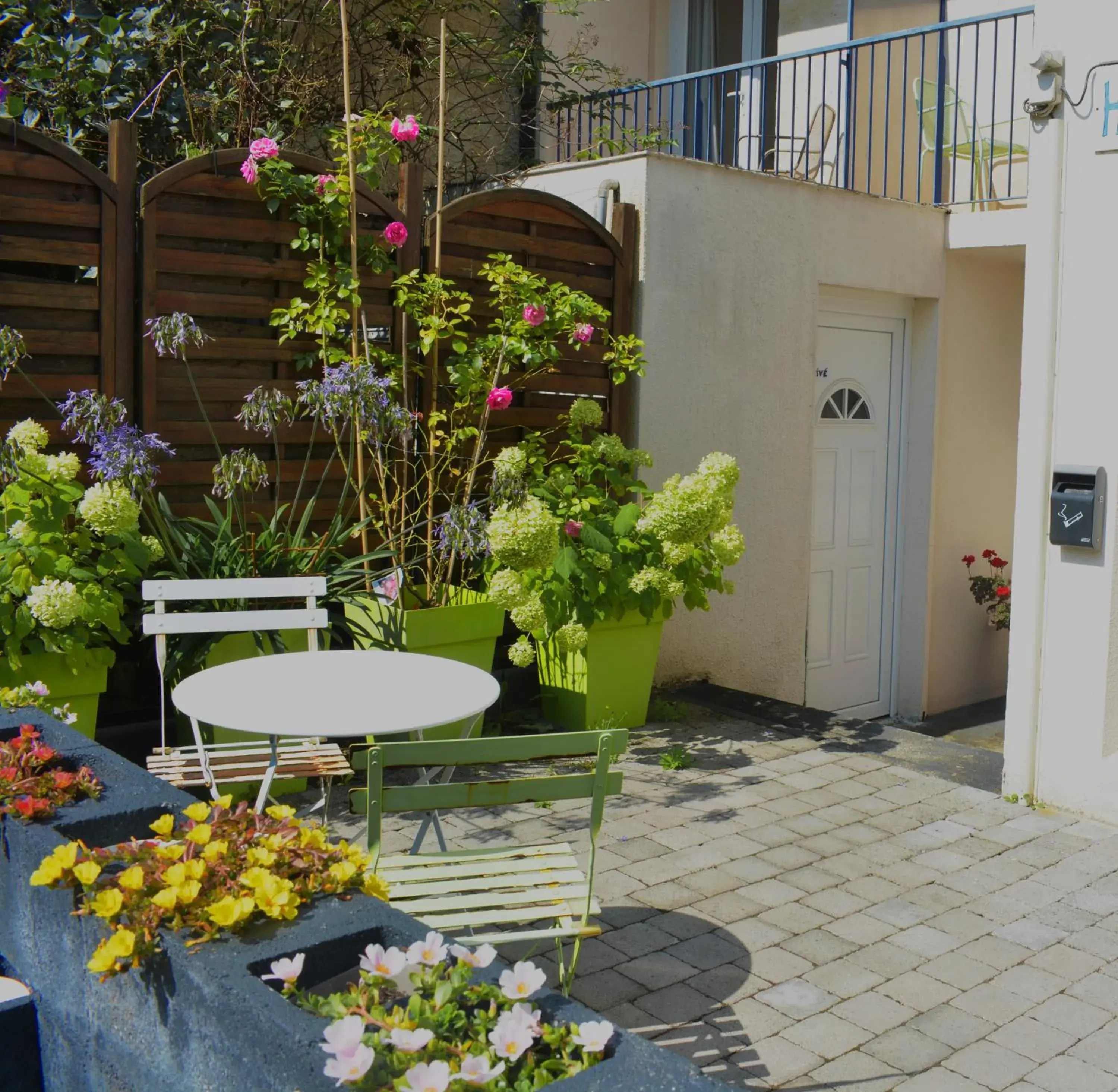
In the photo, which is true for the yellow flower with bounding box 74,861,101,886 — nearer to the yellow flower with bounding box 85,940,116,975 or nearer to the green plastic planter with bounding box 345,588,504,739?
the yellow flower with bounding box 85,940,116,975

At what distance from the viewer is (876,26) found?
1083 cm

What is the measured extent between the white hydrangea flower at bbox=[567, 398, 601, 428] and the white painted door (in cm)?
205

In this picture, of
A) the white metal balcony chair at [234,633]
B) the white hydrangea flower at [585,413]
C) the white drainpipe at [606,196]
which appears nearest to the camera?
the white metal balcony chair at [234,633]

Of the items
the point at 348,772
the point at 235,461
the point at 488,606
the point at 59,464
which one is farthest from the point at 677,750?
the point at 59,464

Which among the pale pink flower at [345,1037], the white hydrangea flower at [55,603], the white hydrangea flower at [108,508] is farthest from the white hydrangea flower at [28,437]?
the pale pink flower at [345,1037]

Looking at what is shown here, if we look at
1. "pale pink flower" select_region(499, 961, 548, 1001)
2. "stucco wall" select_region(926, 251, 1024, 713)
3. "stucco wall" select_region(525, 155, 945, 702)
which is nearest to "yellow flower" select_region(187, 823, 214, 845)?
"pale pink flower" select_region(499, 961, 548, 1001)

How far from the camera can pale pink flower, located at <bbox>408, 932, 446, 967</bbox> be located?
2043 mm

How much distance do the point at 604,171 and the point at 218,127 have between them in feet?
7.84

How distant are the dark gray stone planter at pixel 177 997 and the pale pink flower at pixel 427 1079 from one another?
11 centimetres

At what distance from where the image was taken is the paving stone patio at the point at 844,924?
132 inches

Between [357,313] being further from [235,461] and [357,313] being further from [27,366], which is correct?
[27,366]

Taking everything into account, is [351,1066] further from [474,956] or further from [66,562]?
[66,562]

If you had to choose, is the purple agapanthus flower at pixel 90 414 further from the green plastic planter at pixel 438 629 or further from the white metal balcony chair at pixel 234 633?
the green plastic planter at pixel 438 629

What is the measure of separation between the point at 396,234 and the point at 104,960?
412 cm
